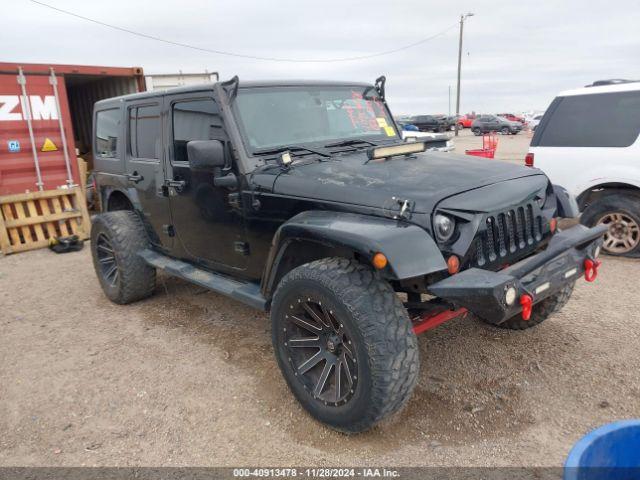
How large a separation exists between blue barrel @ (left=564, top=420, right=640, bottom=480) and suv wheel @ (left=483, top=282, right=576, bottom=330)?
1.91 m

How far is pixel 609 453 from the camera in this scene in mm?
1699

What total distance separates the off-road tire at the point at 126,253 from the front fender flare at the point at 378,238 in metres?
2.44

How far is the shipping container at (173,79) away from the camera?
9.68m

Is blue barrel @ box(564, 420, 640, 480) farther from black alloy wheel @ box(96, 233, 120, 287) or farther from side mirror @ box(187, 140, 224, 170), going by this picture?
black alloy wheel @ box(96, 233, 120, 287)

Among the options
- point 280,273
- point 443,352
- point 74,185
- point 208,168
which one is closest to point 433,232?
point 280,273

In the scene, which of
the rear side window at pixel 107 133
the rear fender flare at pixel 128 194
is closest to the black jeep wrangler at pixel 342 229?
the rear fender flare at pixel 128 194

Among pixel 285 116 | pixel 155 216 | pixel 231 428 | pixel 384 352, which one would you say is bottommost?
pixel 231 428

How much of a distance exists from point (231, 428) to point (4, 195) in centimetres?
657

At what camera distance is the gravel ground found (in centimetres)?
279

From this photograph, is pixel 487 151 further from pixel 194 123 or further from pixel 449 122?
pixel 449 122

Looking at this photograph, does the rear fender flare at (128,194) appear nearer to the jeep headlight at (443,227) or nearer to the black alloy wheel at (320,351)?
the black alloy wheel at (320,351)

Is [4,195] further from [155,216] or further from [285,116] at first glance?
[285,116]

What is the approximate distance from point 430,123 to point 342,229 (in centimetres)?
4155

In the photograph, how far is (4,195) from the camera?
7688mm
